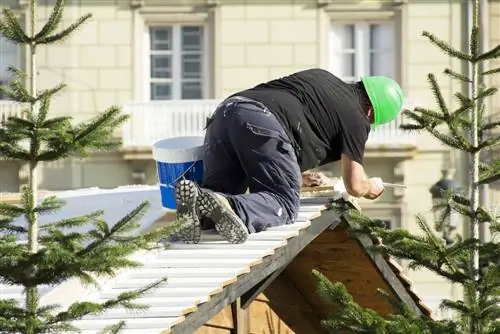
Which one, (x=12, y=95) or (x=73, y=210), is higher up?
(x=12, y=95)

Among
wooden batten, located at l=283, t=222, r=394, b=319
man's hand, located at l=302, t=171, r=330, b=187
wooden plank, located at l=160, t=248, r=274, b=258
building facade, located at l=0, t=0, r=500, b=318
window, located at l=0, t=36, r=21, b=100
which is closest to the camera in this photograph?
wooden plank, located at l=160, t=248, r=274, b=258

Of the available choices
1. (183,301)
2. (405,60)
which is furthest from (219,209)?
(405,60)

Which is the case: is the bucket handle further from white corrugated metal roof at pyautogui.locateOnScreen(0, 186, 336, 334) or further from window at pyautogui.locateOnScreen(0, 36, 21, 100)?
window at pyautogui.locateOnScreen(0, 36, 21, 100)

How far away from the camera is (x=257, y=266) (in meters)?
7.16

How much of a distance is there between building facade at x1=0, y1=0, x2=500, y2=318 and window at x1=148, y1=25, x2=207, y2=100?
0.02m

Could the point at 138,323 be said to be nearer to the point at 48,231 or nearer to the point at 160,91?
the point at 48,231

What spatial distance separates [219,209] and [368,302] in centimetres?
185

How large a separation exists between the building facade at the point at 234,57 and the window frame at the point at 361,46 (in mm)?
21

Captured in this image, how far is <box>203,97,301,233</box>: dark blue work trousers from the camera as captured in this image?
7.60m

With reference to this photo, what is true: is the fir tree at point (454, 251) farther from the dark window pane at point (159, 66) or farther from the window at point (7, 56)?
the dark window pane at point (159, 66)

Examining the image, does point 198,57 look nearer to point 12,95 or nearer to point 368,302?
point 368,302

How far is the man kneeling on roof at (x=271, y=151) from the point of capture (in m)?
7.39

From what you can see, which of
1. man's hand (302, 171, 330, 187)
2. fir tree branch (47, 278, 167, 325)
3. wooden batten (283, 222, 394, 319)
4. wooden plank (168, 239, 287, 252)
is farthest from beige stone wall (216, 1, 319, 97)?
fir tree branch (47, 278, 167, 325)

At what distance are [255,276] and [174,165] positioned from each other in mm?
1079
